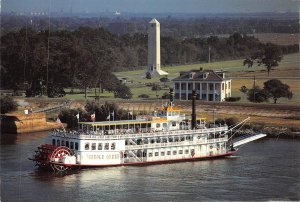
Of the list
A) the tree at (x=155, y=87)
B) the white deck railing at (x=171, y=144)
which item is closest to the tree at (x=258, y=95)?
the tree at (x=155, y=87)

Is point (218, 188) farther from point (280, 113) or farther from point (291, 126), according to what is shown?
point (280, 113)

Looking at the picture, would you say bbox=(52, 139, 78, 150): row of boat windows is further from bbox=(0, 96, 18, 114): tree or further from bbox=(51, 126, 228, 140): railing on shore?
bbox=(0, 96, 18, 114): tree

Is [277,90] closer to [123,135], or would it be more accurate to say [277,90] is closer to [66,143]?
[123,135]

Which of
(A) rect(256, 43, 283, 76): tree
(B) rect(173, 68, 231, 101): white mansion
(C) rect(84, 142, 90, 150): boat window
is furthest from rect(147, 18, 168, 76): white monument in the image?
(C) rect(84, 142, 90, 150): boat window

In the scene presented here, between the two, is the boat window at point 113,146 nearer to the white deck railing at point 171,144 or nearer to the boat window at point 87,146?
the white deck railing at point 171,144

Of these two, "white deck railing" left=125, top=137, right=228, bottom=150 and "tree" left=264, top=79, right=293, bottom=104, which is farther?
"tree" left=264, top=79, right=293, bottom=104

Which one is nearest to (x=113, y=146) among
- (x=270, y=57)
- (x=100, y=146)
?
(x=100, y=146)
